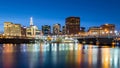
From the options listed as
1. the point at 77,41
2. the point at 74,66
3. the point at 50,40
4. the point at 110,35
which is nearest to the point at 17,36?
the point at 50,40

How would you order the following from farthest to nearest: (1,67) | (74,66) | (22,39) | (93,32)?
(22,39)
(93,32)
(74,66)
(1,67)

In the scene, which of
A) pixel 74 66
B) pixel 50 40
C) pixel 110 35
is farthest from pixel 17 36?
pixel 74 66

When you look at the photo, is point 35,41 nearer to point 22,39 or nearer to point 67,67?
point 22,39

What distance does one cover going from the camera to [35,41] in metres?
177

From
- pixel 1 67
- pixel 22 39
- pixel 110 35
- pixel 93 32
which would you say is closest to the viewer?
pixel 1 67

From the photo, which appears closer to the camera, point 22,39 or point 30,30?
point 22,39

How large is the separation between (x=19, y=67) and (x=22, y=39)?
133 meters

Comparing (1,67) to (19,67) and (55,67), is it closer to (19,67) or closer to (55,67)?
(19,67)

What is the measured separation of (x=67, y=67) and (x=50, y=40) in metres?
145

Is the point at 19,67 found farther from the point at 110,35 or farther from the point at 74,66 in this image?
the point at 110,35

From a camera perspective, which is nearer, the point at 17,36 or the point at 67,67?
the point at 67,67

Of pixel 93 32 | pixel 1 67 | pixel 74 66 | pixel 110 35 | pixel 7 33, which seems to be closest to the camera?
pixel 1 67

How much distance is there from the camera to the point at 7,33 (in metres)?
178

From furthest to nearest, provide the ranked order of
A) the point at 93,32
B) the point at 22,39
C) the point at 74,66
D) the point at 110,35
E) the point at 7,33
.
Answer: the point at 7,33, the point at 22,39, the point at 93,32, the point at 110,35, the point at 74,66
